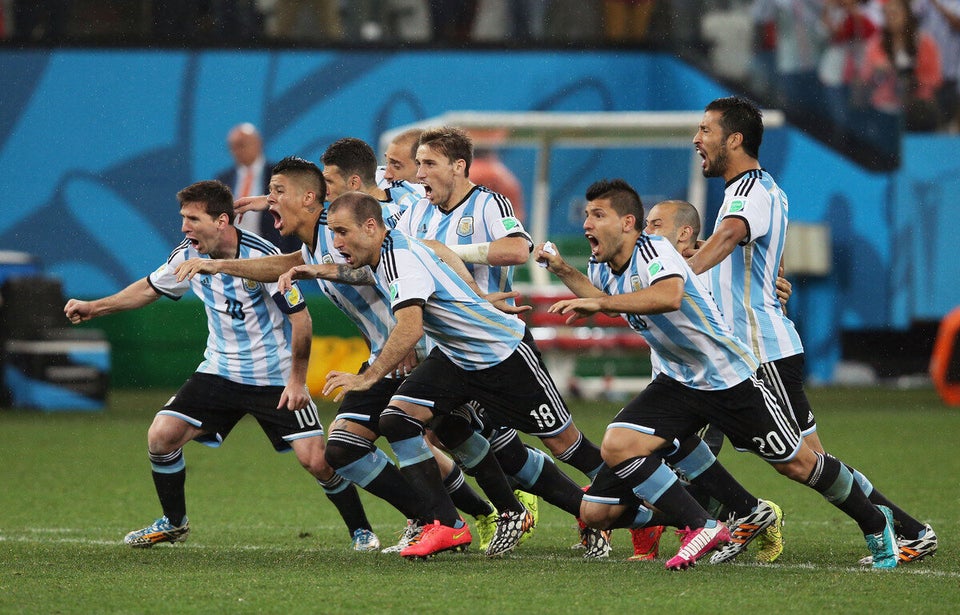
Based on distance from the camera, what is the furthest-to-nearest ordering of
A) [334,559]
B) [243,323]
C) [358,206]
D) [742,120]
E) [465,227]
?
[465,227] < [243,323] < [742,120] < [334,559] < [358,206]

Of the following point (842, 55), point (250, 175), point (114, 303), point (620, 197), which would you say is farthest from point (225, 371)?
point (842, 55)

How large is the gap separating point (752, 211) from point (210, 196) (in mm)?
2581

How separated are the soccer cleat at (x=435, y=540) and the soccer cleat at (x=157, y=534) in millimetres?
1211

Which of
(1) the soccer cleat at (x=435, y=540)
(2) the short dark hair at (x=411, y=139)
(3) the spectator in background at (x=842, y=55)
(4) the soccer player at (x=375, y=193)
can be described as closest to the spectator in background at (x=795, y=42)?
(3) the spectator in background at (x=842, y=55)

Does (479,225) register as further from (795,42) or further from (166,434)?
(795,42)

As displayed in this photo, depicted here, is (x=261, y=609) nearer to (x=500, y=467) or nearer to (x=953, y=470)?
(x=500, y=467)

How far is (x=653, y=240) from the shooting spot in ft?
21.7

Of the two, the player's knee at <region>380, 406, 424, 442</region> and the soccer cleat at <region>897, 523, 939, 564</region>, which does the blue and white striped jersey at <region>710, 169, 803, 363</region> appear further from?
the player's knee at <region>380, 406, 424, 442</region>

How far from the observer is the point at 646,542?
283 inches

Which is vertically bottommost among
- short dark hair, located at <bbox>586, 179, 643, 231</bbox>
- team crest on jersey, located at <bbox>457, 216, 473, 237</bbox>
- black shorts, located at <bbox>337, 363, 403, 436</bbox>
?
black shorts, located at <bbox>337, 363, 403, 436</bbox>

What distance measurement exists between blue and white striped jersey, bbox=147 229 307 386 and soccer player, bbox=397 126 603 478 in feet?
2.58

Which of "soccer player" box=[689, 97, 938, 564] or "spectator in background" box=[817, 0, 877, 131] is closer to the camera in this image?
"soccer player" box=[689, 97, 938, 564]

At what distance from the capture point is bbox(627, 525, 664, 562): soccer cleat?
23.5 ft

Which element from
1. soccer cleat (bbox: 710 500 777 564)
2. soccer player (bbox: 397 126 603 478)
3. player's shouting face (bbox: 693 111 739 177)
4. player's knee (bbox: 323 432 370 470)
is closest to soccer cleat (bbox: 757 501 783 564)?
soccer cleat (bbox: 710 500 777 564)
